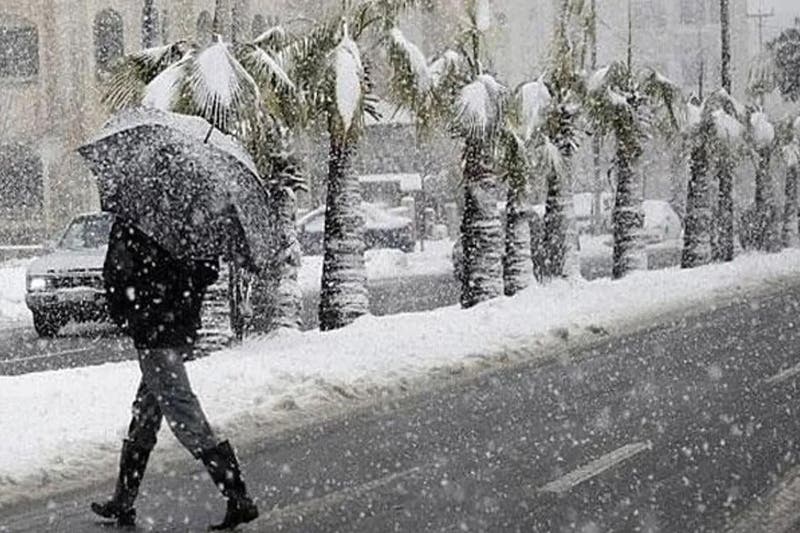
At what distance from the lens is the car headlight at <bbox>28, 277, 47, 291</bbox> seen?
18109 millimetres

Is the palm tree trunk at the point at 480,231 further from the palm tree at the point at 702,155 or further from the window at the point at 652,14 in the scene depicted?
the window at the point at 652,14

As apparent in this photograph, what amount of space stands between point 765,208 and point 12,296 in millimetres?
18318

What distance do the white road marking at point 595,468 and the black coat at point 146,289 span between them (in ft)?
7.70

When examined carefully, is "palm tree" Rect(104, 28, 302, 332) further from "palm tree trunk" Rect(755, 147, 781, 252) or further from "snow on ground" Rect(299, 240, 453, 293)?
"palm tree trunk" Rect(755, 147, 781, 252)

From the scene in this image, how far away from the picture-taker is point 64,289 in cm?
1802

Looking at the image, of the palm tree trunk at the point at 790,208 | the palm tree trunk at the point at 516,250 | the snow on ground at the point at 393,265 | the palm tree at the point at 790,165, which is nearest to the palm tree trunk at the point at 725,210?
the palm tree at the point at 790,165

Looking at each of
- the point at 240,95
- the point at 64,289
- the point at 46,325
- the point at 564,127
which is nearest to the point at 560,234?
the point at 564,127

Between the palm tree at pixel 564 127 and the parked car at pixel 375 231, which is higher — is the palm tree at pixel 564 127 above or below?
above

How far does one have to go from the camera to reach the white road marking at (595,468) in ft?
23.7

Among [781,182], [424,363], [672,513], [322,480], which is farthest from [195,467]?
[781,182]

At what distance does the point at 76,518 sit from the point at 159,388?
1.08 meters

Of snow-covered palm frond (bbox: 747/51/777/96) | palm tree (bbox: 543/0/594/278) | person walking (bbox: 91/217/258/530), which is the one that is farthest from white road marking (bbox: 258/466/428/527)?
snow-covered palm frond (bbox: 747/51/777/96)

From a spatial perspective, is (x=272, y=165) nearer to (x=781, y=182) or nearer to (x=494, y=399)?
(x=494, y=399)

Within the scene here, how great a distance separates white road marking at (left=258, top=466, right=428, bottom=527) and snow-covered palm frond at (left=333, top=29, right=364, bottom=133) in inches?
266
